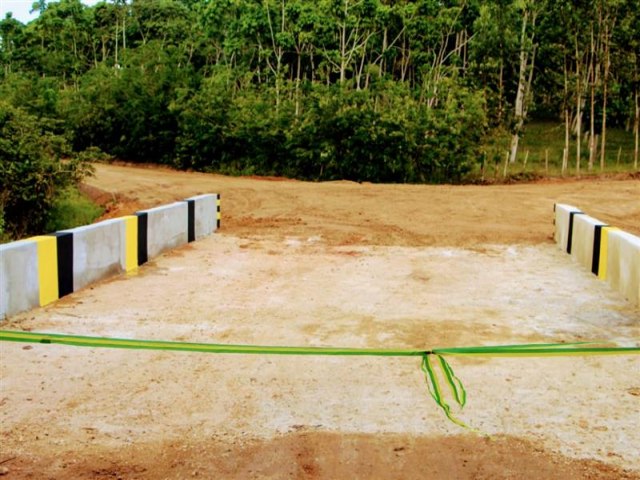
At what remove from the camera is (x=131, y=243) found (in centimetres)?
890

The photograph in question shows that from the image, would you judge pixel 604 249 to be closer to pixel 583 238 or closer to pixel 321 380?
pixel 583 238

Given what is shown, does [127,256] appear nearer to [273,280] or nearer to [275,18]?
[273,280]

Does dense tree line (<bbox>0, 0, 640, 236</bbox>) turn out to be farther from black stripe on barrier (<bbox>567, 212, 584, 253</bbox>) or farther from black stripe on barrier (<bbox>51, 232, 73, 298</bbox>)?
black stripe on barrier (<bbox>567, 212, 584, 253</bbox>)

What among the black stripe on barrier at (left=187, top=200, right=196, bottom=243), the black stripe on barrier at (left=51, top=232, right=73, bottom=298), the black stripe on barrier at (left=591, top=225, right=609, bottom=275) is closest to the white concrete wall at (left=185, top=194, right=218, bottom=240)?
the black stripe on barrier at (left=187, top=200, right=196, bottom=243)

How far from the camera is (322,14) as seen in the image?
40.4 metres

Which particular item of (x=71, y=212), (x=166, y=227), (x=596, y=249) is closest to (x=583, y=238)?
(x=596, y=249)

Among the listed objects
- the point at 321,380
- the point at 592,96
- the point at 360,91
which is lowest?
A: the point at 321,380

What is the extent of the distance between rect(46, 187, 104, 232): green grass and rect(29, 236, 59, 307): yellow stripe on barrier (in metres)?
11.0

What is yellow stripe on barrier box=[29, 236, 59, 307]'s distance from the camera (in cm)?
677

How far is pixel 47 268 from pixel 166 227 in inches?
134

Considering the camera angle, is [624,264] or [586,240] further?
[586,240]

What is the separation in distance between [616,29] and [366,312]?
29.5 metres

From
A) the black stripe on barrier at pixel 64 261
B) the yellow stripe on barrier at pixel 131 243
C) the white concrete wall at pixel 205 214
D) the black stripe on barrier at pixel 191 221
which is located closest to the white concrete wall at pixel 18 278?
Answer: the black stripe on barrier at pixel 64 261

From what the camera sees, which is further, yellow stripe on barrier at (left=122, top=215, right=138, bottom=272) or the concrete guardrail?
yellow stripe on barrier at (left=122, top=215, right=138, bottom=272)
